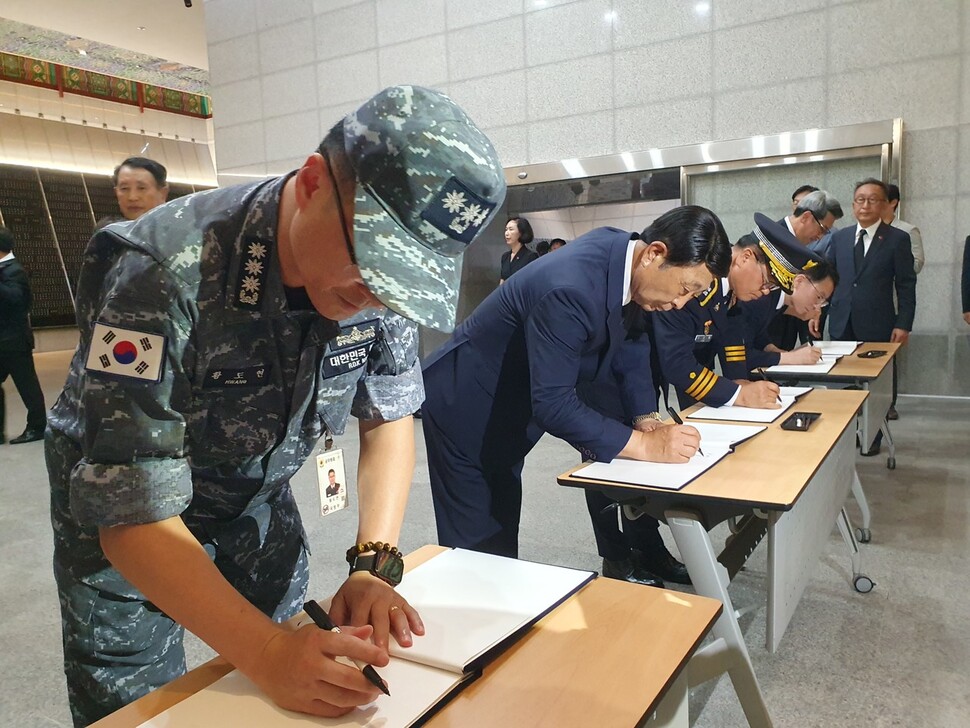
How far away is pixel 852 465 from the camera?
2402 mm

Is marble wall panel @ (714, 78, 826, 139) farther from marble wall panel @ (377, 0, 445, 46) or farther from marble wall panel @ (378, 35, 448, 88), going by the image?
marble wall panel @ (377, 0, 445, 46)

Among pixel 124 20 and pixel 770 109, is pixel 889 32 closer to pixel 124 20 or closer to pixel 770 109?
pixel 770 109

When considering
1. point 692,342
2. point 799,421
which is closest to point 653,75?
point 692,342

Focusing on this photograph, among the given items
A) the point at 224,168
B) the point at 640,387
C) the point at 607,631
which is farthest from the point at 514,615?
the point at 224,168

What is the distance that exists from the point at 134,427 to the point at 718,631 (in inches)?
52.5

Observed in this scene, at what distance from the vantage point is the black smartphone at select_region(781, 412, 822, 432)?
6.27ft

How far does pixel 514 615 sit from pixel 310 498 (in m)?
2.87

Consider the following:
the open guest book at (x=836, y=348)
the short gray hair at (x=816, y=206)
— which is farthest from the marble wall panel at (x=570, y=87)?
the open guest book at (x=836, y=348)

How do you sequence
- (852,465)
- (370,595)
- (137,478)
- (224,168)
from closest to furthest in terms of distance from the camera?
(137,478) < (370,595) < (852,465) < (224,168)

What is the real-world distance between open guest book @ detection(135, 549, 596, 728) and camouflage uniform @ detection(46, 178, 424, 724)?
0.19 m

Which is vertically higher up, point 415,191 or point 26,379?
point 415,191

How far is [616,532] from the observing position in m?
2.36

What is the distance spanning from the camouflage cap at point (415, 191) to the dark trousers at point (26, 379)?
5.07 m

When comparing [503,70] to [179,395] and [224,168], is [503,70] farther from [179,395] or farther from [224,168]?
[179,395]
